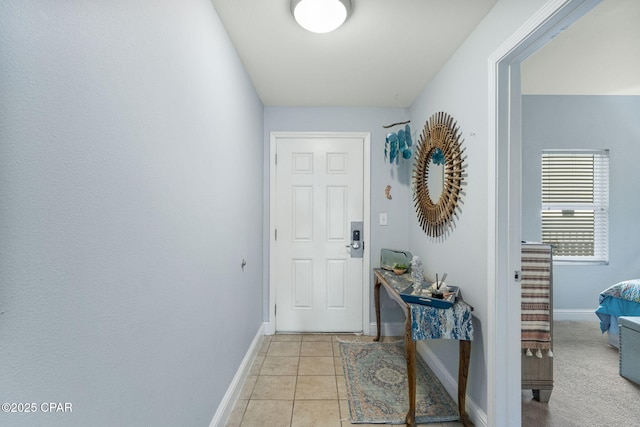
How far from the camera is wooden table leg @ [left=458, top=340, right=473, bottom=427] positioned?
1.71 metres

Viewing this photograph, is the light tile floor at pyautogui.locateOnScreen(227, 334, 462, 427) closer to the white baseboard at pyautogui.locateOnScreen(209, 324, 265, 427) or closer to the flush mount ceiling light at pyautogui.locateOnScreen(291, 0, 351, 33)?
A: the white baseboard at pyautogui.locateOnScreen(209, 324, 265, 427)

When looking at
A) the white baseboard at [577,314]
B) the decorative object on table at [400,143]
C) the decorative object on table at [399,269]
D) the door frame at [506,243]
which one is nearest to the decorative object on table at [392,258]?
the decorative object on table at [399,269]

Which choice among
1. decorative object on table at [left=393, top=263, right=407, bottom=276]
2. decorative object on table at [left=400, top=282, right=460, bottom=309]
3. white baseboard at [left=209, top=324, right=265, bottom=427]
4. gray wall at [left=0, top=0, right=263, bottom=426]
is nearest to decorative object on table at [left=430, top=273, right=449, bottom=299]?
decorative object on table at [left=400, top=282, right=460, bottom=309]

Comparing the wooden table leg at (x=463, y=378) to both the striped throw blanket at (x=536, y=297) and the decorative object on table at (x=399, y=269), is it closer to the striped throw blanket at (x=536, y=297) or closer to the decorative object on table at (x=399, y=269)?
the striped throw blanket at (x=536, y=297)

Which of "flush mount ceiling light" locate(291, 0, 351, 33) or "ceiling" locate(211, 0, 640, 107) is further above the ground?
"ceiling" locate(211, 0, 640, 107)

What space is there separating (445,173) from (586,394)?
5.92ft

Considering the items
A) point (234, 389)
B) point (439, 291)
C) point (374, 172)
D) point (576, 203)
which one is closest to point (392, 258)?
point (374, 172)

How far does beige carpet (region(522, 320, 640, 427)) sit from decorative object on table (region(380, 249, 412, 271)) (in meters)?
1.28

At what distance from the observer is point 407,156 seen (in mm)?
2686

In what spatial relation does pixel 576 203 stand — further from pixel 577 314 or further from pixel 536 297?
pixel 536 297

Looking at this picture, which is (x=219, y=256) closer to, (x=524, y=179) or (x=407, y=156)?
(x=407, y=156)

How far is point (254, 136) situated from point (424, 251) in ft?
6.10

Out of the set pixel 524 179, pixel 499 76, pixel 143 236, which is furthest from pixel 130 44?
pixel 524 179

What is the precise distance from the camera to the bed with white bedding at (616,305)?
256 centimetres
